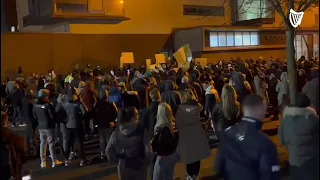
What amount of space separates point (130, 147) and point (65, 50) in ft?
79.9

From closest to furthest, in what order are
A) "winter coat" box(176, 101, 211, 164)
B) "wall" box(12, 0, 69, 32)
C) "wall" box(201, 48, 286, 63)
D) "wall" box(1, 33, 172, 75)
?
"winter coat" box(176, 101, 211, 164), "wall" box(1, 33, 172, 75), "wall" box(12, 0, 69, 32), "wall" box(201, 48, 286, 63)

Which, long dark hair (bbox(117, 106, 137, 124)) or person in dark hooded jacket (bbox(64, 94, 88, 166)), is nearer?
long dark hair (bbox(117, 106, 137, 124))

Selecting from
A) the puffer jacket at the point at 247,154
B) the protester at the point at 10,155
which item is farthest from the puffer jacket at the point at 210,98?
the puffer jacket at the point at 247,154

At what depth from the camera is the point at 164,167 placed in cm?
673

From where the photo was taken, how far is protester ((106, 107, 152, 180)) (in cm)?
587

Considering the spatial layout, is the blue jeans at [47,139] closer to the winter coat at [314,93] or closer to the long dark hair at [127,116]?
the long dark hair at [127,116]

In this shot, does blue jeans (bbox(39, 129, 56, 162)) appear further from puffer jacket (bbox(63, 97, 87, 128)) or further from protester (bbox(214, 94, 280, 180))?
protester (bbox(214, 94, 280, 180))

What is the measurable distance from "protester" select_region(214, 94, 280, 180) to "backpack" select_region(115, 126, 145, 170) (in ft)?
5.50

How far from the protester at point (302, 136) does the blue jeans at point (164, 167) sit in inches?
66.1

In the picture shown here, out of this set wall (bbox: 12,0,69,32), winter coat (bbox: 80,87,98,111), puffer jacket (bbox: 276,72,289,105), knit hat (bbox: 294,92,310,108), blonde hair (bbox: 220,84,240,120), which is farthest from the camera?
wall (bbox: 12,0,69,32)

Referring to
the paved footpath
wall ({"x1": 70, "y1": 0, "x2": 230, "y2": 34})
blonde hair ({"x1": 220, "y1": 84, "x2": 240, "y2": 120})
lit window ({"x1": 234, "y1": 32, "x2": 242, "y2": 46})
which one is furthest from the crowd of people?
lit window ({"x1": 234, "y1": 32, "x2": 242, "y2": 46})

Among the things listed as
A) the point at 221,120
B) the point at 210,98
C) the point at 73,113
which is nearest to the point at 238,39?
the point at 210,98

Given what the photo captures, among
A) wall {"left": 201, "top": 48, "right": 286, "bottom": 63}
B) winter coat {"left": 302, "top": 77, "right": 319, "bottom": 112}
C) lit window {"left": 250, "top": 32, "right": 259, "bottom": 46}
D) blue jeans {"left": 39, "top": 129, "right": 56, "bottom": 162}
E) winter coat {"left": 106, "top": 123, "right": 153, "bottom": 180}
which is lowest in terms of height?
blue jeans {"left": 39, "top": 129, "right": 56, "bottom": 162}

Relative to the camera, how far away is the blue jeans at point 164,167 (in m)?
6.70
